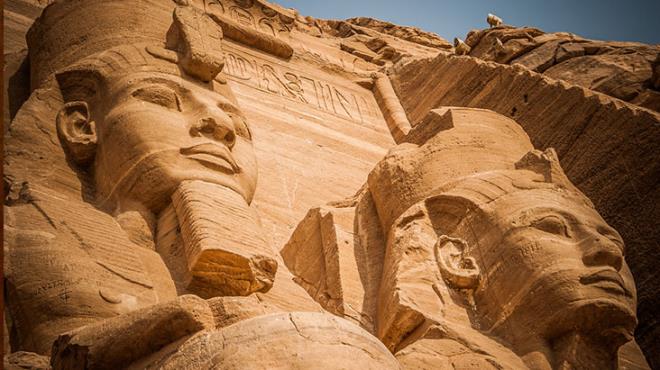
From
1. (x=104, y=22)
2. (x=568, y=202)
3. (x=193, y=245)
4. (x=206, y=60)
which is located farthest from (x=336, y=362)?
(x=104, y=22)

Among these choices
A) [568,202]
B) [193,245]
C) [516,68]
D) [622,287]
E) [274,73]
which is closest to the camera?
[193,245]

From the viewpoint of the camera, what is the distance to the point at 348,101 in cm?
782

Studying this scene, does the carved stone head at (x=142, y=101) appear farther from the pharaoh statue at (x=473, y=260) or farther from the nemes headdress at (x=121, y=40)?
the pharaoh statue at (x=473, y=260)

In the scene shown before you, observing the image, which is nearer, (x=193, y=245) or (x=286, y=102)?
(x=193, y=245)

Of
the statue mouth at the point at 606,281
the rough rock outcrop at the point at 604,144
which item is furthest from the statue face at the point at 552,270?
the rough rock outcrop at the point at 604,144

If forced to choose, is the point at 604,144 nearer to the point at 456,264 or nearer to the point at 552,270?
the point at 456,264

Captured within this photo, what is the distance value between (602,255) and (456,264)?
2.26 ft

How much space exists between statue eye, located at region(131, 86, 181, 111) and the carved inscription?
273 centimetres

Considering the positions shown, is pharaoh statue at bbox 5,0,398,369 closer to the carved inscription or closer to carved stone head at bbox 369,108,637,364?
carved stone head at bbox 369,108,637,364

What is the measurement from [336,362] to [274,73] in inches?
220

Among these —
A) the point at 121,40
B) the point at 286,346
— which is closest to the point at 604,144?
the point at 121,40

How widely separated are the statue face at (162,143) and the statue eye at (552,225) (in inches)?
55.4

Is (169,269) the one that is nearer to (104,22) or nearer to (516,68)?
(104,22)

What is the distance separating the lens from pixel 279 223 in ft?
16.8
